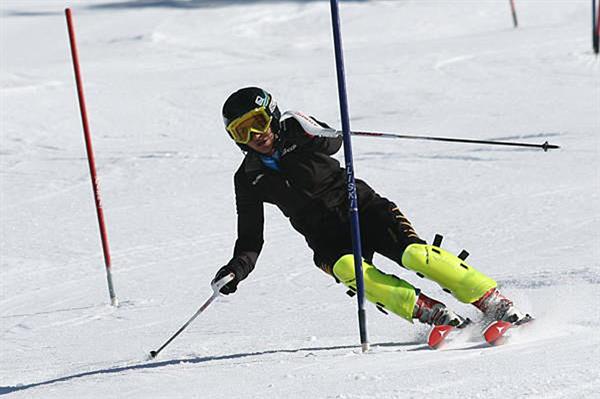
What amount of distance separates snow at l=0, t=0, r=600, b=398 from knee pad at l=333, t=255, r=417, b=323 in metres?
0.21

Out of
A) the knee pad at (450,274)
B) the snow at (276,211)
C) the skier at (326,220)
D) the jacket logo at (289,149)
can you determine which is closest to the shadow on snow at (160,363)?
the snow at (276,211)

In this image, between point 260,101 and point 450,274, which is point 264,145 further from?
point 450,274

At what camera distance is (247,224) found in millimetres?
5754

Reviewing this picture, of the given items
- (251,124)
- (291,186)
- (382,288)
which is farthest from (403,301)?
(251,124)

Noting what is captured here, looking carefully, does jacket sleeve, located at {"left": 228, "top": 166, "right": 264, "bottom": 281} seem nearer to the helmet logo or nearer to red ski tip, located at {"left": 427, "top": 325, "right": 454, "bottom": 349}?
the helmet logo

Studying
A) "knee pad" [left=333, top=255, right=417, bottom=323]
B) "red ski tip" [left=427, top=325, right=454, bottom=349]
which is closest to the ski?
"red ski tip" [left=427, top=325, right=454, bottom=349]

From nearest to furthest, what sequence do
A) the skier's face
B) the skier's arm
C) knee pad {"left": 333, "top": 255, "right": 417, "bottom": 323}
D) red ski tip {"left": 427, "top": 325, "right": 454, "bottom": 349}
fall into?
1. red ski tip {"left": 427, "top": 325, "right": 454, "bottom": 349}
2. knee pad {"left": 333, "top": 255, "right": 417, "bottom": 323}
3. the skier's face
4. the skier's arm

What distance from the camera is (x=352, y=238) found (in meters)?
5.32

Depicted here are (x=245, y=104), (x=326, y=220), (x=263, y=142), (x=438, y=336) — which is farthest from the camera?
(x=326, y=220)

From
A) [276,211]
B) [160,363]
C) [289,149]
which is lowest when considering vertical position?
[276,211]

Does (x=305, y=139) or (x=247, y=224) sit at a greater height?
(x=305, y=139)

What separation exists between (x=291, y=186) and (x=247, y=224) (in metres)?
0.31

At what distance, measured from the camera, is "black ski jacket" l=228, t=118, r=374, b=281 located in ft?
18.4

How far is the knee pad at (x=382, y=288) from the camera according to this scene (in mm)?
5289
